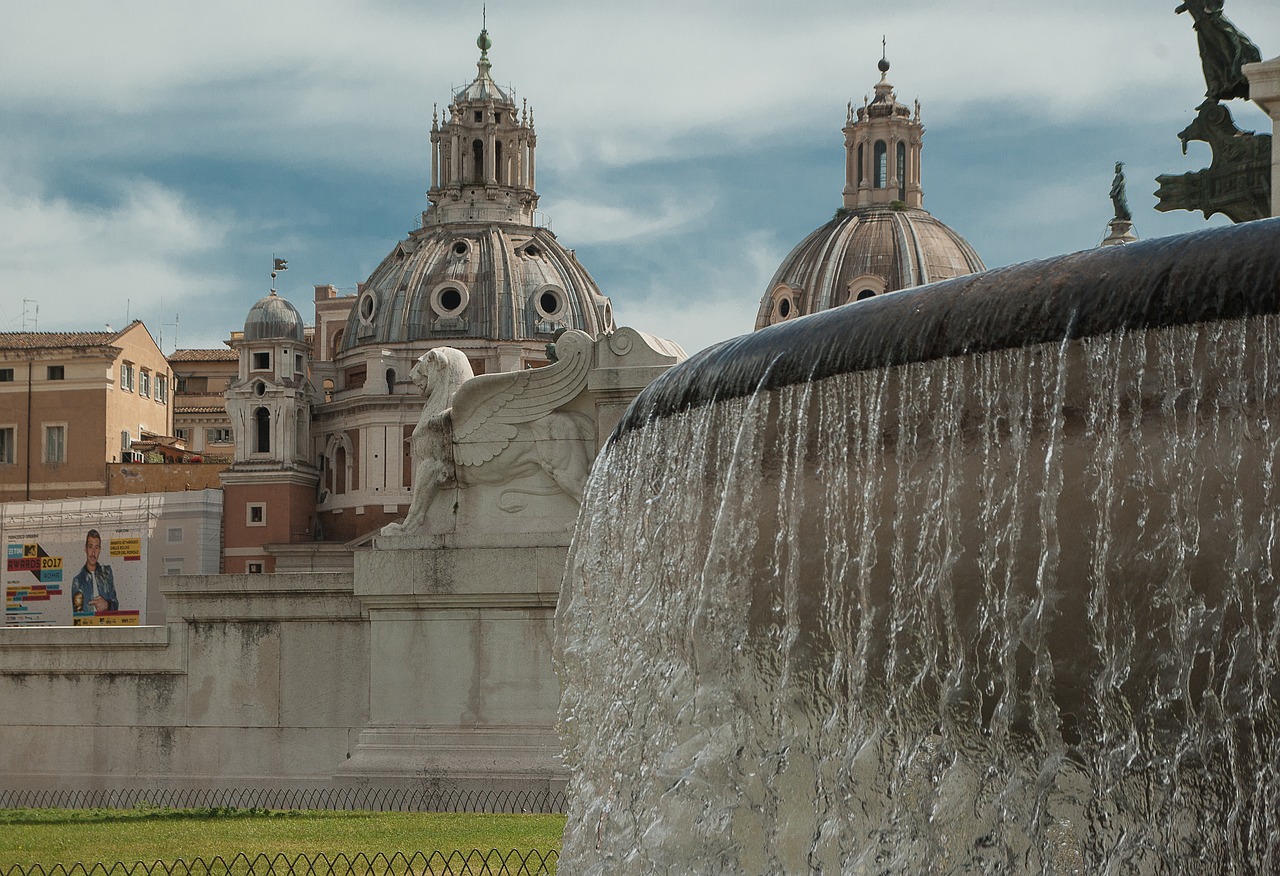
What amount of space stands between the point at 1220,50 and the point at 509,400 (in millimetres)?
4262

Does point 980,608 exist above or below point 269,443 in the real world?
below

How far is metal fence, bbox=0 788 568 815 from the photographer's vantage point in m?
10.5

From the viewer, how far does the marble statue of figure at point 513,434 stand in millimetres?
11289

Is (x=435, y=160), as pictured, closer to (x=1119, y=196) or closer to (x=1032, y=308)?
(x=1119, y=196)

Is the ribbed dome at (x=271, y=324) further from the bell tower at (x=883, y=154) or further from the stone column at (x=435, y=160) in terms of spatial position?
the bell tower at (x=883, y=154)

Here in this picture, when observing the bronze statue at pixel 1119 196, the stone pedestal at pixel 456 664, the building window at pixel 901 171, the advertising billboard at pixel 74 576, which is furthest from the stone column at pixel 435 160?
the stone pedestal at pixel 456 664

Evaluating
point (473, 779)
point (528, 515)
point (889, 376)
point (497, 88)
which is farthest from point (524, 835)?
point (497, 88)

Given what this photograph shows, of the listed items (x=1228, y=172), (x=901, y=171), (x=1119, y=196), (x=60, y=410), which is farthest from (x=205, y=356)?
(x=1228, y=172)

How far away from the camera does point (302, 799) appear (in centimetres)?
1138

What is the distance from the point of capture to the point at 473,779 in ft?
35.3

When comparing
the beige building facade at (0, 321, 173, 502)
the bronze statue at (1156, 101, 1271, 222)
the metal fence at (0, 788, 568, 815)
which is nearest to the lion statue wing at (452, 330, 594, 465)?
the metal fence at (0, 788, 568, 815)

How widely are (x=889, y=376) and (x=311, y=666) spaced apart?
717cm

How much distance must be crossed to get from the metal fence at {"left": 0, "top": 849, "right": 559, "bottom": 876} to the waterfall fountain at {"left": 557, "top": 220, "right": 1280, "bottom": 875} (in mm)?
1795

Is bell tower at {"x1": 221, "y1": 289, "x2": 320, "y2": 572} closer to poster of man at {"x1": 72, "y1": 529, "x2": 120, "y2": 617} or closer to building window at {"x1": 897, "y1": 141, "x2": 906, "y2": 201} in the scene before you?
poster of man at {"x1": 72, "y1": 529, "x2": 120, "y2": 617}
